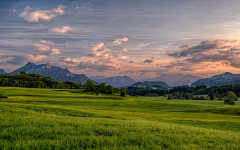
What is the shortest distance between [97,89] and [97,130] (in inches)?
4193

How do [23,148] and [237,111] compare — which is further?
[237,111]

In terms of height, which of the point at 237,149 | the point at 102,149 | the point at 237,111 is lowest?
the point at 237,111

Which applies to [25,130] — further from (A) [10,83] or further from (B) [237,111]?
(A) [10,83]

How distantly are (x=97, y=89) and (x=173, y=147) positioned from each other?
110113 millimetres

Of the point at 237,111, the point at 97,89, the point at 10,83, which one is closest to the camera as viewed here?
the point at 237,111

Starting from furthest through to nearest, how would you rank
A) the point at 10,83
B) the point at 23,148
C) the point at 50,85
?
the point at 50,85
the point at 10,83
the point at 23,148

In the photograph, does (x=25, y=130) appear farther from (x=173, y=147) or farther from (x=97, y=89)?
(x=97, y=89)

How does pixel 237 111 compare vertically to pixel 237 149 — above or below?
below

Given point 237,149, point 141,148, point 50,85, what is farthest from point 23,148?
point 50,85

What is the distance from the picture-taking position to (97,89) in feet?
377

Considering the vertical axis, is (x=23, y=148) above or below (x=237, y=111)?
above

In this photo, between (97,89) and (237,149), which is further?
(97,89)

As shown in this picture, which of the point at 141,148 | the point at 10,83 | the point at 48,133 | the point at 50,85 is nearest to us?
the point at 141,148

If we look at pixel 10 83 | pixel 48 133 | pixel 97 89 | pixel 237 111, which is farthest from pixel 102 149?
pixel 10 83
